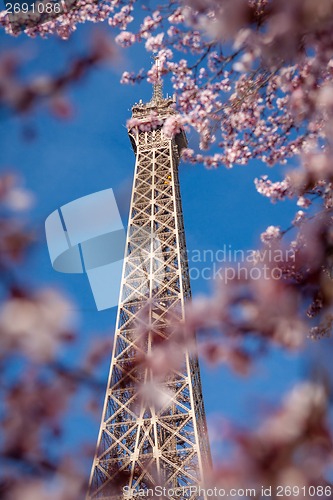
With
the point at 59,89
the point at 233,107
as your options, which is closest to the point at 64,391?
the point at 59,89

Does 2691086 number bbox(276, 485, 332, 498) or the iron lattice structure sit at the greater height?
the iron lattice structure

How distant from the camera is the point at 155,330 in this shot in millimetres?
11047

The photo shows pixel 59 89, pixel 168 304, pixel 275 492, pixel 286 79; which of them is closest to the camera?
pixel 275 492

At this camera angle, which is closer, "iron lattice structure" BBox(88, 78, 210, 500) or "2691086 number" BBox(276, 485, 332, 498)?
"2691086 number" BBox(276, 485, 332, 498)

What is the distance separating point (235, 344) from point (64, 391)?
0.83 meters

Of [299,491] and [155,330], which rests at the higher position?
[155,330]

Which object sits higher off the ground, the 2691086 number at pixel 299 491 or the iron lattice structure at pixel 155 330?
the iron lattice structure at pixel 155 330

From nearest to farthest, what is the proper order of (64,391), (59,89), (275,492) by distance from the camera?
(275,492) → (64,391) → (59,89)

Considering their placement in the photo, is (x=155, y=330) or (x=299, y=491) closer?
(x=299, y=491)

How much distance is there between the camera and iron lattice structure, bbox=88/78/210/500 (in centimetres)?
Answer: 1213

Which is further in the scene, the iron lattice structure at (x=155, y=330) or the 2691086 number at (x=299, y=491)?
the iron lattice structure at (x=155, y=330)

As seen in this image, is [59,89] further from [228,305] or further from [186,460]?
[186,460]

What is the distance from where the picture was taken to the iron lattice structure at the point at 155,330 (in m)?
12.1

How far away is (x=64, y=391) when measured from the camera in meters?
1.81
